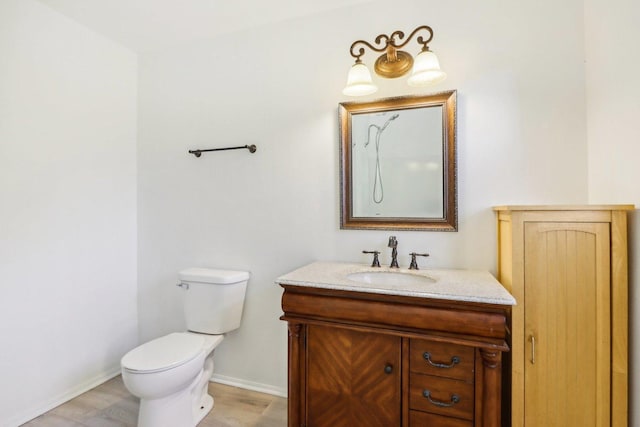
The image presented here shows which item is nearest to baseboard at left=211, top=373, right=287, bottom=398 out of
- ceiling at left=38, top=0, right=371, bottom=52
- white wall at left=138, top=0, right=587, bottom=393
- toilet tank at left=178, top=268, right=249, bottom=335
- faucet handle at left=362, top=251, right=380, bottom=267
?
white wall at left=138, top=0, right=587, bottom=393

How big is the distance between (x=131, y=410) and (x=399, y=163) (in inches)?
84.5

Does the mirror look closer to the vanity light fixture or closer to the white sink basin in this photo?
the vanity light fixture

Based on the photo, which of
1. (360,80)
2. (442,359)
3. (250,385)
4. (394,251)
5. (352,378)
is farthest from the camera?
(250,385)

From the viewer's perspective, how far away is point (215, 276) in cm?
197

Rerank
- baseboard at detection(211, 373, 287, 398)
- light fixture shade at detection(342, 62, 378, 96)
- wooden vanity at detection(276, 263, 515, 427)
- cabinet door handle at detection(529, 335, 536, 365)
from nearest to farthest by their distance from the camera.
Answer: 1. wooden vanity at detection(276, 263, 515, 427)
2. cabinet door handle at detection(529, 335, 536, 365)
3. light fixture shade at detection(342, 62, 378, 96)
4. baseboard at detection(211, 373, 287, 398)

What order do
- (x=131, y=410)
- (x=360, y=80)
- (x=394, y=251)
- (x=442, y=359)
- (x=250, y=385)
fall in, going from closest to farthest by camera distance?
(x=442, y=359) < (x=360, y=80) < (x=394, y=251) < (x=131, y=410) < (x=250, y=385)

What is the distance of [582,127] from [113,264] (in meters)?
2.99

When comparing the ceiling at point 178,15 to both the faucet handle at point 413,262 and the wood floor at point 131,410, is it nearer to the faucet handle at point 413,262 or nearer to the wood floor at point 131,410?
the faucet handle at point 413,262

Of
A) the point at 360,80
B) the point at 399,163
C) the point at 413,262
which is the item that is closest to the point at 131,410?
the point at 413,262

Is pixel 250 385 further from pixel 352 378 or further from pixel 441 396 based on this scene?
pixel 441 396

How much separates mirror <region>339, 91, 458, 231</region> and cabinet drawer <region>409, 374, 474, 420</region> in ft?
2.50

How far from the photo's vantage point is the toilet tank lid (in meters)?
1.96

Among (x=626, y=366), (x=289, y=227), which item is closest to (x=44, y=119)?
(x=289, y=227)

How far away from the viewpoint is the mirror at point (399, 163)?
1709mm
